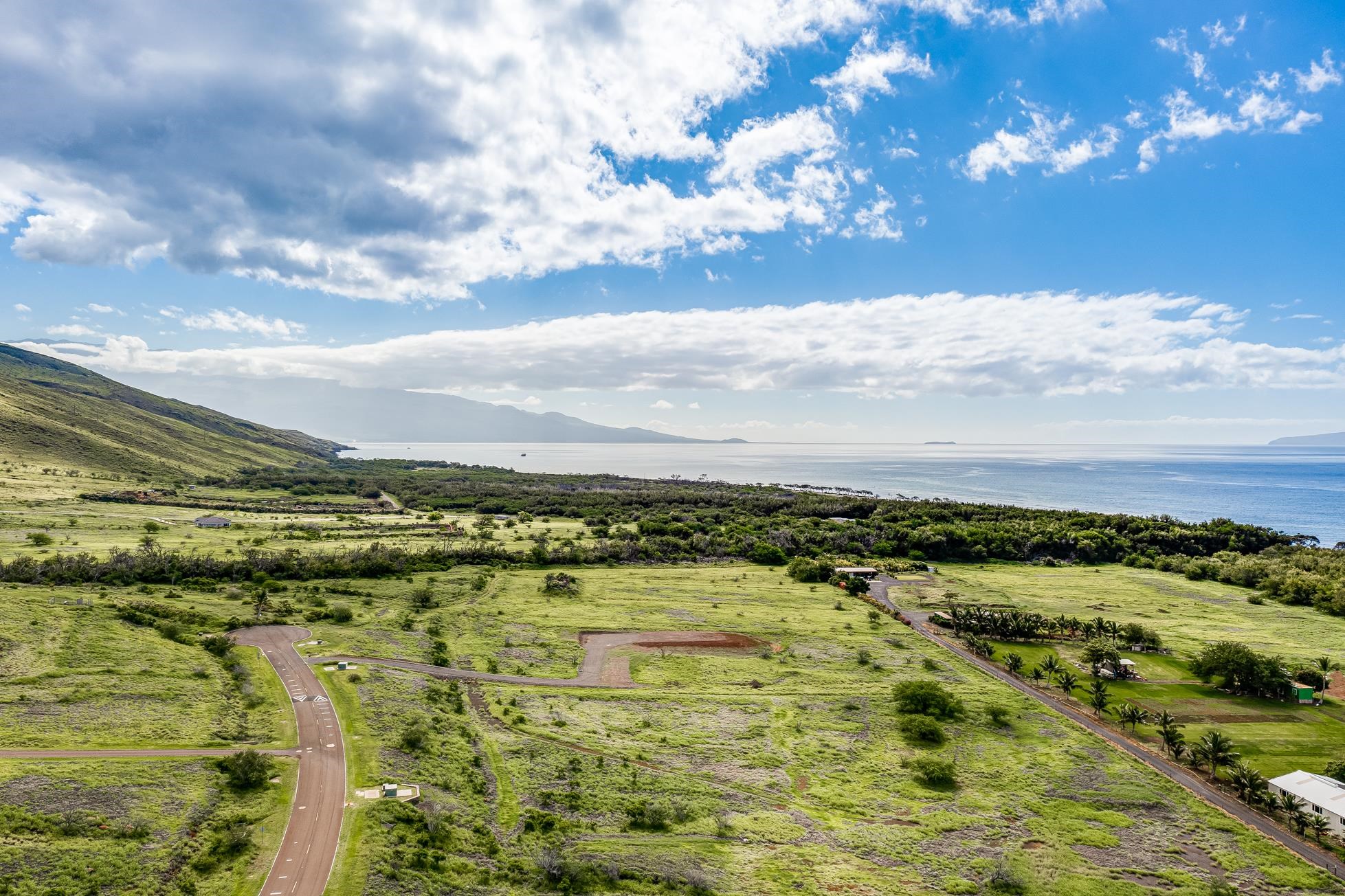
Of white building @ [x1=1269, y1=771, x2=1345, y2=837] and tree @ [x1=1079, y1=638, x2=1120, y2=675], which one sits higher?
tree @ [x1=1079, y1=638, x2=1120, y2=675]

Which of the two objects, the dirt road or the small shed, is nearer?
the small shed

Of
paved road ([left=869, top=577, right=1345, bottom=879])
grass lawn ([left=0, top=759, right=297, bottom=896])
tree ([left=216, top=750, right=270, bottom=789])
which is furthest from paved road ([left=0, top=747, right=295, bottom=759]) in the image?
paved road ([left=869, top=577, right=1345, bottom=879])

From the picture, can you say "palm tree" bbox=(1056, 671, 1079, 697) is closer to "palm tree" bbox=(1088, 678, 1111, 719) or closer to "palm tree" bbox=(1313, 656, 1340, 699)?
"palm tree" bbox=(1088, 678, 1111, 719)

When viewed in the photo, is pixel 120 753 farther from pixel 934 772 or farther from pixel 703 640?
pixel 934 772

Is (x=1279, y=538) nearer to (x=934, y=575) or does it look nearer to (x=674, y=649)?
(x=934, y=575)

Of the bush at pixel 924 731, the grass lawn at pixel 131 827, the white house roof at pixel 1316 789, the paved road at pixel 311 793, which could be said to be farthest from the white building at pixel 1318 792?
the grass lawn at pixel 131 827

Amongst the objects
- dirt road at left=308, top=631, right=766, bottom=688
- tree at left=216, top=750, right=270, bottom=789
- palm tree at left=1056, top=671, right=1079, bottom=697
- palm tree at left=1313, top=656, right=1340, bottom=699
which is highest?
palm tree at left=1313, top=656, right=1340, bottom=699
